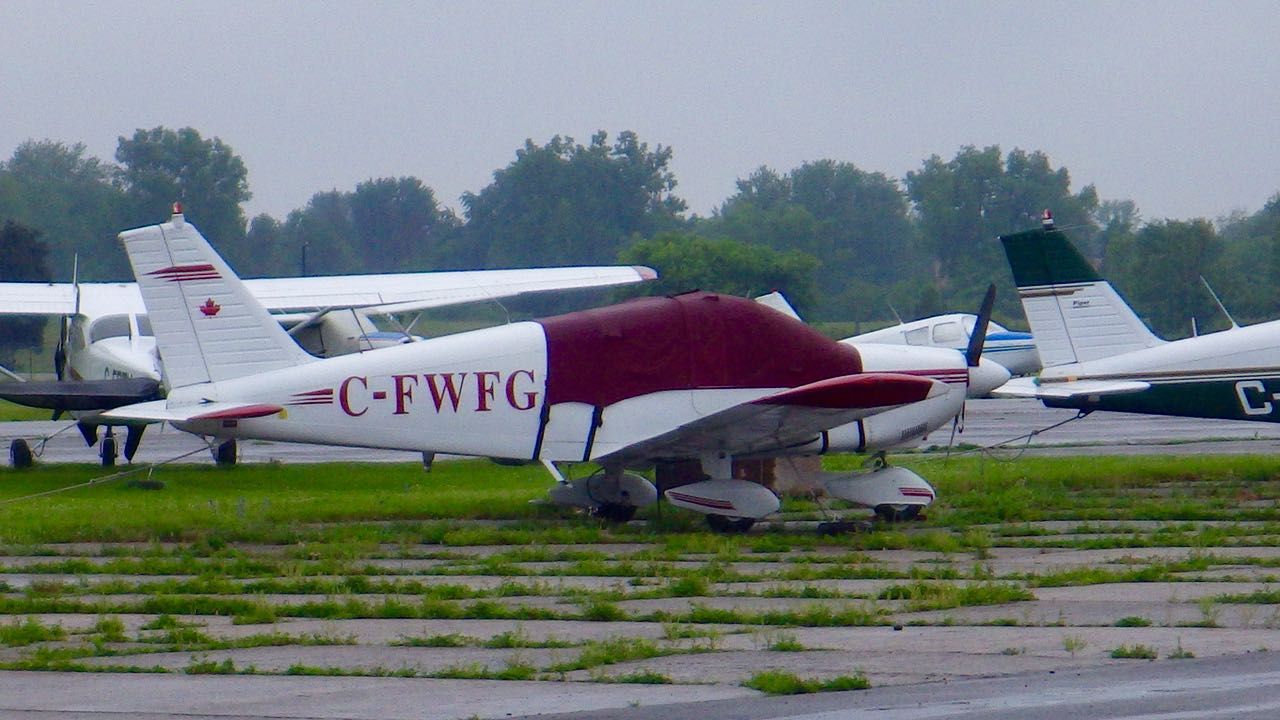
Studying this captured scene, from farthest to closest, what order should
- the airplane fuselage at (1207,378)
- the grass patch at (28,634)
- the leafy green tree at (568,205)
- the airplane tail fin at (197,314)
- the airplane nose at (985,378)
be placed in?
1. the leafy green tree at (568,205)
2. the airplane fuselage at (1207,378)
3. the airplane nose at (985,378)
4. the airplane tail fin at (197,314)
5. the grass patch at (28,634)

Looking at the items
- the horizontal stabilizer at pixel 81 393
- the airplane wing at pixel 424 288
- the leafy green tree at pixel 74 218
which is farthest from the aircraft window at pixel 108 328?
the leafy green tree at pixel 74 218

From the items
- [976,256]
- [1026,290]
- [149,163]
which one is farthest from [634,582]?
[149,163]

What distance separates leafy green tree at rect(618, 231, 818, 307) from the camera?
4762 centimetres

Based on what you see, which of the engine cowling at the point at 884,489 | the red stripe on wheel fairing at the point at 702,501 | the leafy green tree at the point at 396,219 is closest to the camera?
the red stripe on wheel fairing at the point at 702,501

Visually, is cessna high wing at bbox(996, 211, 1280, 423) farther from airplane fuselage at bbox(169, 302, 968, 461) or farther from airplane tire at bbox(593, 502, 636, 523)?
airplane tire at bbox(593, 502, 636, 523)

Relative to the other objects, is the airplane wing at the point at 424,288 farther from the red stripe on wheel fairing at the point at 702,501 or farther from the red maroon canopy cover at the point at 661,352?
the red stripe on wheel fairing at the point at 702,501

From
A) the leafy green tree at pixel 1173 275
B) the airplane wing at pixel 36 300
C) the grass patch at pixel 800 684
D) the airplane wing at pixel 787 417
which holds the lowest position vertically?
the grass patch at pixel 800 684

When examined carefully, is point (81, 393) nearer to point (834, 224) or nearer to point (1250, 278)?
point (1250, 278)

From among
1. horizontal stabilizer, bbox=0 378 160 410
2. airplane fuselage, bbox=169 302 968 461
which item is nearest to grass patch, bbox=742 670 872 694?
airplane fuselage, bbox=169 302 968 461

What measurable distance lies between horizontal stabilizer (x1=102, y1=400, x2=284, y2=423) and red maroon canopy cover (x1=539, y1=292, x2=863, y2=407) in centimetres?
246

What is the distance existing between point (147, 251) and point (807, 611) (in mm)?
7970

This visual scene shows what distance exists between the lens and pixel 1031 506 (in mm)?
14594

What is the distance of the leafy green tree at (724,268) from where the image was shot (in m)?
47.6

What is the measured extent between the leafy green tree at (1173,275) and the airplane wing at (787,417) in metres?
40.2
